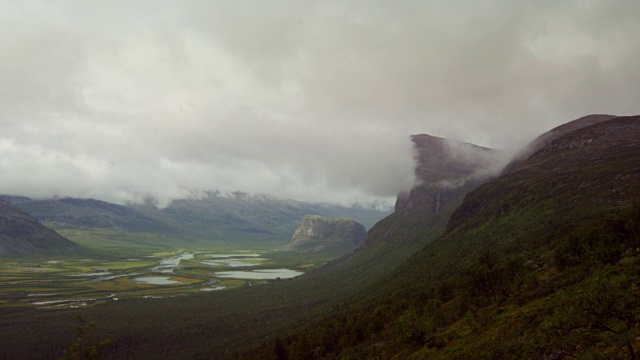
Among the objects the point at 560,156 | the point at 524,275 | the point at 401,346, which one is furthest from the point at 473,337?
the point at 560,156

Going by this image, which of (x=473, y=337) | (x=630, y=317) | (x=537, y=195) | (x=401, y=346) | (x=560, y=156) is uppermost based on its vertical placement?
(x=560, y=156)

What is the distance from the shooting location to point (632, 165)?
4808 inches

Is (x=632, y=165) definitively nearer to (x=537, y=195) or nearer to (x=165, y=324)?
(x=537, y=195)

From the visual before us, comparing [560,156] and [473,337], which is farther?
[560,156]

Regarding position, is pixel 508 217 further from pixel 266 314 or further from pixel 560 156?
pixel 266 314

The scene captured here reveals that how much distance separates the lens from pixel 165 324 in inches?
7195

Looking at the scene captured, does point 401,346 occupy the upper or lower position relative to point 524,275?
lower

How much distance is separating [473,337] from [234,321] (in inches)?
6050

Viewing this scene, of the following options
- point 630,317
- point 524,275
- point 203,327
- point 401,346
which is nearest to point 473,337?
point 401,346

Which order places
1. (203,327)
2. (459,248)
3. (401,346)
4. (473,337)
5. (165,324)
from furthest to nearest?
(165,324)
(203,327)
(459,248)
(401,346)
(473,337)

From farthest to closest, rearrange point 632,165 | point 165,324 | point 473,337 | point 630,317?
point 165,324, point 632,165, point 473,337, point 630,317

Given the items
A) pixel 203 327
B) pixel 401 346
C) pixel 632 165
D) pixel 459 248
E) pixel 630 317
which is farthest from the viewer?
pixel 203 327

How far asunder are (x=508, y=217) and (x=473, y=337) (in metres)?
112

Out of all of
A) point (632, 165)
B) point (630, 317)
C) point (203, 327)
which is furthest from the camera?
point (203, 327)
